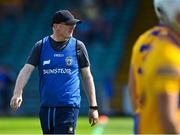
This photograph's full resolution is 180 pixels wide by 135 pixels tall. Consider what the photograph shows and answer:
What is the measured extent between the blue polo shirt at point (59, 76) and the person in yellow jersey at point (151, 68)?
3418 mm

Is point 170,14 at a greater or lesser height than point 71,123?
greater

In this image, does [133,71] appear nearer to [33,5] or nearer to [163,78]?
[163,78]

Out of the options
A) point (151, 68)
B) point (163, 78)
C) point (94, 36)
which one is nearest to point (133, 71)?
point (151, 68)

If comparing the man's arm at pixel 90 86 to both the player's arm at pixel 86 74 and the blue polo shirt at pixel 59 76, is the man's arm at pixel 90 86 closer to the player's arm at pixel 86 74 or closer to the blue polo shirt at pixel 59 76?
the player's arm at pixel 86 74

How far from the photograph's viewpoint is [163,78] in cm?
492

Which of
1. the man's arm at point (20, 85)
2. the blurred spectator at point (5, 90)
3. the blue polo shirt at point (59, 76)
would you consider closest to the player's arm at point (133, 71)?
the man's arm at point (20, 85)

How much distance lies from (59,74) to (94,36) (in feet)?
72.6

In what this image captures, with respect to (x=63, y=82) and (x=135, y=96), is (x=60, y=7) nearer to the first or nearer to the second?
(x=63, y=82)

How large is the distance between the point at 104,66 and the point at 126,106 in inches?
97.6

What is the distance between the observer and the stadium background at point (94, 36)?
94.3 ft

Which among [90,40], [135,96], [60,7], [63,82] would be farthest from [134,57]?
[60,7]

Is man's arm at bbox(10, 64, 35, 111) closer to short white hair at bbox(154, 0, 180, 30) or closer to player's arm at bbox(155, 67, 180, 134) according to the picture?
short white hair at bbox(154, 0, 180, 30)

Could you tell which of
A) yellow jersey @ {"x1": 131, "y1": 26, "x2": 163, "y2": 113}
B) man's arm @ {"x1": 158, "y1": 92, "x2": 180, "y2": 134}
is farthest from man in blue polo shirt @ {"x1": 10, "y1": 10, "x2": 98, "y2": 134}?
man's arm @ {"x1": 158, "y1": 92, "x2": 180, "y2": 134}

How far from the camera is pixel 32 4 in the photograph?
3406 centimetres
